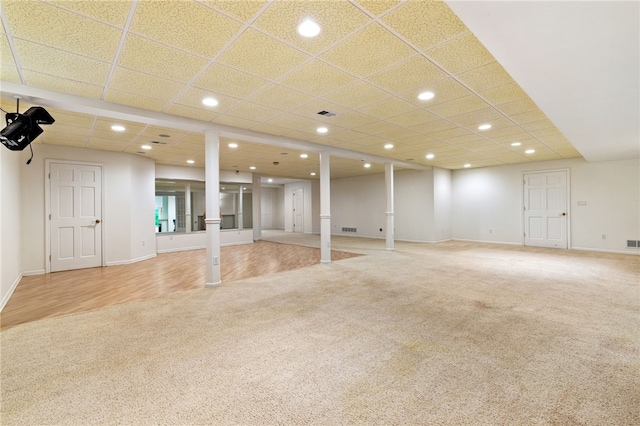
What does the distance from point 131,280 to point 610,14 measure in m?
6.61

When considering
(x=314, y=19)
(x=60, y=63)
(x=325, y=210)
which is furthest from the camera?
(x=325, y=210)

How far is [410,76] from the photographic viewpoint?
310 cm

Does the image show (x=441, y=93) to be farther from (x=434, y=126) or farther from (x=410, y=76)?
(x=434, y=126)

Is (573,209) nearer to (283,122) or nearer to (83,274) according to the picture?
(283,122)

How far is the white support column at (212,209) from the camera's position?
4625mm

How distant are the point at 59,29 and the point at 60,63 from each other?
682 millimetres

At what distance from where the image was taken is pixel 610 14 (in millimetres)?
1838

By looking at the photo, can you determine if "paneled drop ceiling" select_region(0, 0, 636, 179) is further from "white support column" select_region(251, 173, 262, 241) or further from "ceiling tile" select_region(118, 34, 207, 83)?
"white support column" select_region(251, 173, 262, 241)

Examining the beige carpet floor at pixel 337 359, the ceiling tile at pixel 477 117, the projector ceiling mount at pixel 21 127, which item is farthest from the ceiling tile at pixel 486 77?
the projector ceiling mount at pixel 21 127

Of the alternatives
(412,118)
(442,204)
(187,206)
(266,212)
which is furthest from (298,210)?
(412,118)

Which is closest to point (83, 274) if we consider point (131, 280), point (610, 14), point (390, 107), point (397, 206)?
point (131, 280)

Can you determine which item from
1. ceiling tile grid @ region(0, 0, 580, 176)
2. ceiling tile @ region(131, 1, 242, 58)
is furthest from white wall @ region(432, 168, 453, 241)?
ceiling tile @ region(131, 1, 242, 58)

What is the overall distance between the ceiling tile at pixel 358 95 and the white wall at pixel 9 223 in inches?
175

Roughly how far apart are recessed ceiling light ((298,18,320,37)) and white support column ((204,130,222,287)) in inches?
112
